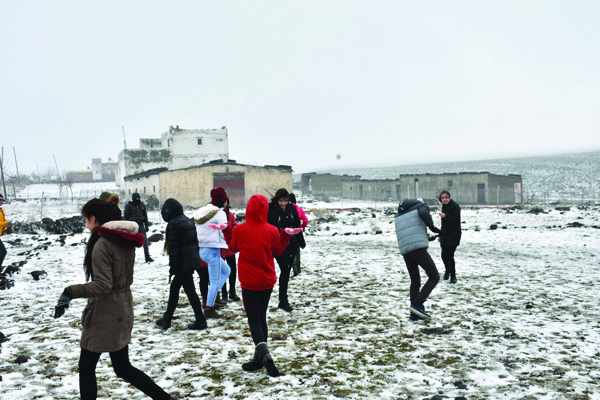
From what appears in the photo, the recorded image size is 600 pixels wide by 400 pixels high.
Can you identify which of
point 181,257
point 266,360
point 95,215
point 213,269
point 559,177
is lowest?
point 559,177

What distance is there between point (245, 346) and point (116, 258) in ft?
8.52

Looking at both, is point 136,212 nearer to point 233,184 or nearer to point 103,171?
point 233,184

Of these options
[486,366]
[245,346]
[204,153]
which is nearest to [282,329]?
[245,346]

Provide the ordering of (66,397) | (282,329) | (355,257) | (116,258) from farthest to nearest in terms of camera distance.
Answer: (355,257)
(282,329)
(66,397)
(116,258)

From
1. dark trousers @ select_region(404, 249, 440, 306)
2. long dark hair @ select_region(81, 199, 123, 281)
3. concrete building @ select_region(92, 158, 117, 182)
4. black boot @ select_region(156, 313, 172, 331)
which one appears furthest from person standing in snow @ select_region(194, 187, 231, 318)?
concrete building @ select_region(92, 158, 117, 182)

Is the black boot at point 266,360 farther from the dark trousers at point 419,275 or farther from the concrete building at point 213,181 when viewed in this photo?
the concrete building at point 213,181

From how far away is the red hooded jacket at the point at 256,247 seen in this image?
4629mm

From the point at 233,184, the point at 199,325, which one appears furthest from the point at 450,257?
the point at 233,184

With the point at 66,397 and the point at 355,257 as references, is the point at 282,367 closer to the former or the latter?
the point at 66,397

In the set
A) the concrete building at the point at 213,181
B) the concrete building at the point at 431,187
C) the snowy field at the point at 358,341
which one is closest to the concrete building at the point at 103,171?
the concrete building at the point at 431,187

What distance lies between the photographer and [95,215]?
334cm

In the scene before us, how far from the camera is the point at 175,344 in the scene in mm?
5453

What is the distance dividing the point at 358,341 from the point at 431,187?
46.5 meters

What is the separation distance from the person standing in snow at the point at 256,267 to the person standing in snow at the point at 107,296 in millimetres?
1393
